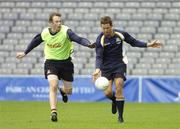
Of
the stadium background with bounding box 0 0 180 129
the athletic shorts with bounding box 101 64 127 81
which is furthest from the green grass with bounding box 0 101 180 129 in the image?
the stadium background with bounding box 0 0 180 129

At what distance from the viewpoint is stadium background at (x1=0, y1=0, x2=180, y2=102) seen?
92.7ft

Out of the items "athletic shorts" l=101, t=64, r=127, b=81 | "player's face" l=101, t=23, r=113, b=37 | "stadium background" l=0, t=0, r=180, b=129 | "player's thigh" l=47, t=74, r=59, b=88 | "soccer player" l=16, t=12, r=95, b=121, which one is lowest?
"stadium background" l=0, t=0, r=180, b=129

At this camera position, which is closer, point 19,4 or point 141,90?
point 141,90

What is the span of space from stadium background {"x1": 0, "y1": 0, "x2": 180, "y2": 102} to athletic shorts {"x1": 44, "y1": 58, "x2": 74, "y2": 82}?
12045 millimetres

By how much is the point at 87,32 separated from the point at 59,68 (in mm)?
18469

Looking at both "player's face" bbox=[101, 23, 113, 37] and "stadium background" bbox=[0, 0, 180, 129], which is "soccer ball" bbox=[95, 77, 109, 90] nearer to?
"player's face" bbox=[101, 23, 113, 37]

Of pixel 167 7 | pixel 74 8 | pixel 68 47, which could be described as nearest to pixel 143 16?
pixel 167 7

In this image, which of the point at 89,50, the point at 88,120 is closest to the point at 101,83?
the point at 88,120

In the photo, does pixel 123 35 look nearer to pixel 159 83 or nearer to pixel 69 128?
pixel 69 128

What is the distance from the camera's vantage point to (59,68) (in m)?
15.1

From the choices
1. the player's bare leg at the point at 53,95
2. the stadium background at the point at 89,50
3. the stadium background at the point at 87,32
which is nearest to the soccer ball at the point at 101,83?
the player's bare leg at the point at 53,95

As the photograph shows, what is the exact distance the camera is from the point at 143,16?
33969 millimetres

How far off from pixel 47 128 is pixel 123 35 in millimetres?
3068

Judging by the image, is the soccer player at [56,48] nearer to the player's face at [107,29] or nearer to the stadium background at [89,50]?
the player's face at [107,29]
